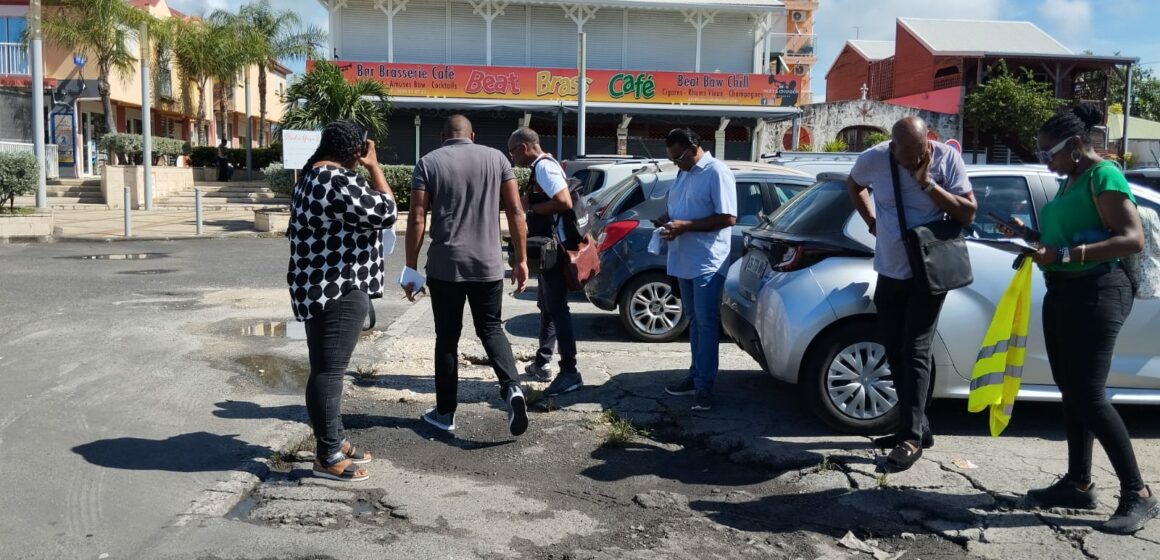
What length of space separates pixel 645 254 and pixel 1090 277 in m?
4.47

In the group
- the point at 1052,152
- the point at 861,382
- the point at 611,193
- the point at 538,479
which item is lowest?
the point at 538,479

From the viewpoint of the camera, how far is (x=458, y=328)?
17.3 ft

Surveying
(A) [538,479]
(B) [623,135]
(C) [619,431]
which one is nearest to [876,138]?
(B) [623,135]

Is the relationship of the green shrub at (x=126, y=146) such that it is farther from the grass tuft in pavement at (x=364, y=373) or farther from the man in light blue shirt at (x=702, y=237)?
the man in light blue shirt at (x=702, y=237)

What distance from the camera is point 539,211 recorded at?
244 inches

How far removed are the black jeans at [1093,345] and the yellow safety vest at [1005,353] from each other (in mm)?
243

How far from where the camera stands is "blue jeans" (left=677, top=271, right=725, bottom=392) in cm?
583

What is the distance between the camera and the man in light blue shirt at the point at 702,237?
5.76m

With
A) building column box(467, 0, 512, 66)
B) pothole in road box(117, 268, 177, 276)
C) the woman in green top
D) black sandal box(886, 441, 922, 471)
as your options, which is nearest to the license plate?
black sandal box(886, 441, 922, 471)

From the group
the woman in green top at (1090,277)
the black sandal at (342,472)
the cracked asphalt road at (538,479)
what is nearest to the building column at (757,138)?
the cracked asphalt road at (538,479)

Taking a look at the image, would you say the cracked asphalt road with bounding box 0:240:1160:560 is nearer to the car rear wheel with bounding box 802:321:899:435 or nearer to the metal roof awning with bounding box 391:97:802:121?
the car rear wheel with bounding box 802:321:899:435

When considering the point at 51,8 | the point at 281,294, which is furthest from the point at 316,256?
the point at 51,8

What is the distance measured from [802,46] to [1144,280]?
55982 mm

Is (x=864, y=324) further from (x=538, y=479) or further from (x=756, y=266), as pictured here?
(x=538, y=479)
